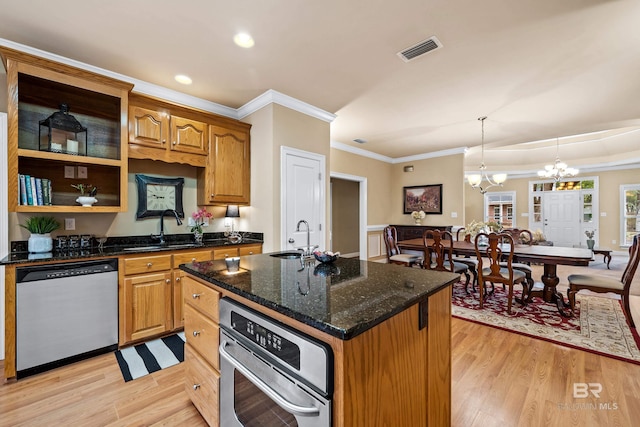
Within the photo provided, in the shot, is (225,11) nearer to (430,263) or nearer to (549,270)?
(430,263)

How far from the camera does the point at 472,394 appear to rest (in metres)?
1.89

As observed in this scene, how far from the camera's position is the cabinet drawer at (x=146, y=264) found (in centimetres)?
249

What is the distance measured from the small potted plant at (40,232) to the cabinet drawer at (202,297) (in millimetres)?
1711

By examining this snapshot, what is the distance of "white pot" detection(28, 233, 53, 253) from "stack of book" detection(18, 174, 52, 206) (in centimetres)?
29

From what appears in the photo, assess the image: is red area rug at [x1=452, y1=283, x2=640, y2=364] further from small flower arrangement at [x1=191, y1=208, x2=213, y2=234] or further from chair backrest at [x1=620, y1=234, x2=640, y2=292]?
small flower arrangement at [x1=191, y1=208, x2=213, y2=234]

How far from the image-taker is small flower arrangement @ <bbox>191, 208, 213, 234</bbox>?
332cm

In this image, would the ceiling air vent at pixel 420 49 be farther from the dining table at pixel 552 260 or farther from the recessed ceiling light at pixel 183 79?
the dining table at pixel 552 260

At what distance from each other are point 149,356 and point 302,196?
231cm

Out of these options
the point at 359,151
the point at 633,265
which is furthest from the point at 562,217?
the point at 359,151

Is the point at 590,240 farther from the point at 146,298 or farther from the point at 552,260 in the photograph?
the point at 146,298

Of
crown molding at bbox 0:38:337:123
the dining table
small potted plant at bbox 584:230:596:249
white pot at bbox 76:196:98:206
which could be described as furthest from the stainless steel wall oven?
small potted plant at bbox 584:230:596:249

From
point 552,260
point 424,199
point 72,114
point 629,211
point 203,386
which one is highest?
point 72,114

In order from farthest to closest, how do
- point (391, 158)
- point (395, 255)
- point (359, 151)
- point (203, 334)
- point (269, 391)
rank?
point (391, 158), point (359, 151), point (395, 255), point (203, 334), point (269, 391)

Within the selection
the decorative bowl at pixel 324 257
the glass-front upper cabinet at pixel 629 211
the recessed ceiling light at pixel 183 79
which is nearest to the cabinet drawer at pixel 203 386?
the decorative bowl at pixel 324 257
